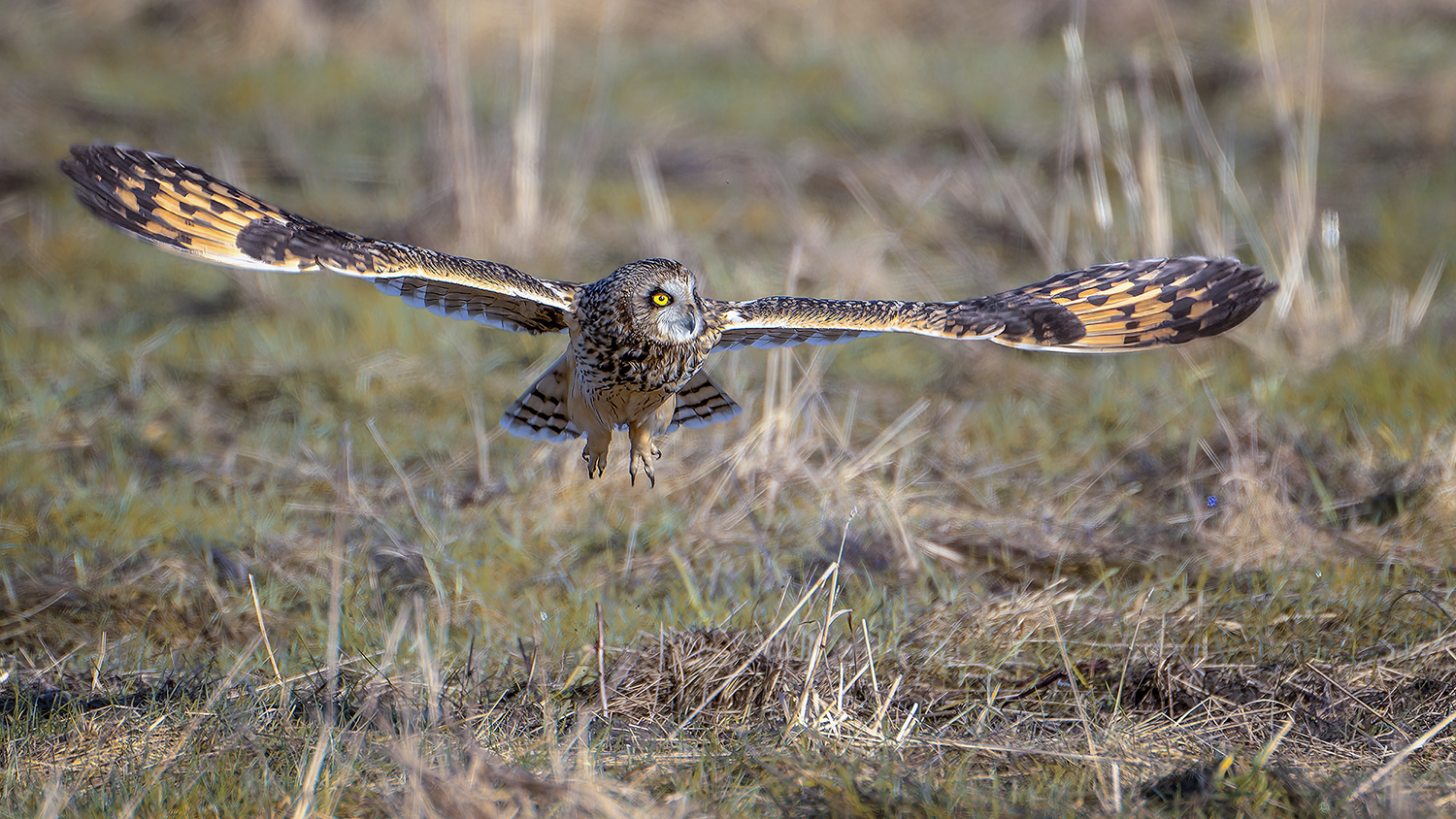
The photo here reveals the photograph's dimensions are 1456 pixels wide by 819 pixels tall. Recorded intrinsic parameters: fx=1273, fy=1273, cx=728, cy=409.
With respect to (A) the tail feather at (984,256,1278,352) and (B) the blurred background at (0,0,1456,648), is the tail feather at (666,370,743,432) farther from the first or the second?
(A) the tail feather at (984,256,1278,352)

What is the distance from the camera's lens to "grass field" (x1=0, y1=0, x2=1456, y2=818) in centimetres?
333

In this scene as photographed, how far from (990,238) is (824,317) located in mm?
4653

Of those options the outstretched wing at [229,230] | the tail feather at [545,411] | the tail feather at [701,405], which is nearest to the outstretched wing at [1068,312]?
the tail feather at [701,405]

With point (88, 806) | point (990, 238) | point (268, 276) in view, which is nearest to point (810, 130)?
point (990, 238)

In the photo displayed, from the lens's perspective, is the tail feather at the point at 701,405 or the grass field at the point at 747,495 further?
the tail feather at the point at 701,405

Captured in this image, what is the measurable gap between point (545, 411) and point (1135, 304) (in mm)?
2244

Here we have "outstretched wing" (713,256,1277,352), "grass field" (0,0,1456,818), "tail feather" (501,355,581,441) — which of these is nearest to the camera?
"grass field" (0,0,1456,818)

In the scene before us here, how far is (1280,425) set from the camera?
18.3ft

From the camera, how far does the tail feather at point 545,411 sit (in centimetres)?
492

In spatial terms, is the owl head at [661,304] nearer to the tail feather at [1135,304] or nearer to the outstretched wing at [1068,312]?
the outstretched wing at [1068,312]

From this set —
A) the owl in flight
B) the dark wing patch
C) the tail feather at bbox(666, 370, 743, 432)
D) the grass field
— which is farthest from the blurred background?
the dark wing patch

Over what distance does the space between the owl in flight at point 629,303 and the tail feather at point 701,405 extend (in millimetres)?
19

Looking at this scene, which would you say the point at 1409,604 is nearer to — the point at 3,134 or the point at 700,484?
the point at 700,484

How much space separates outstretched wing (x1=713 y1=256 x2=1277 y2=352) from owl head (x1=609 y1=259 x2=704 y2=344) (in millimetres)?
189
